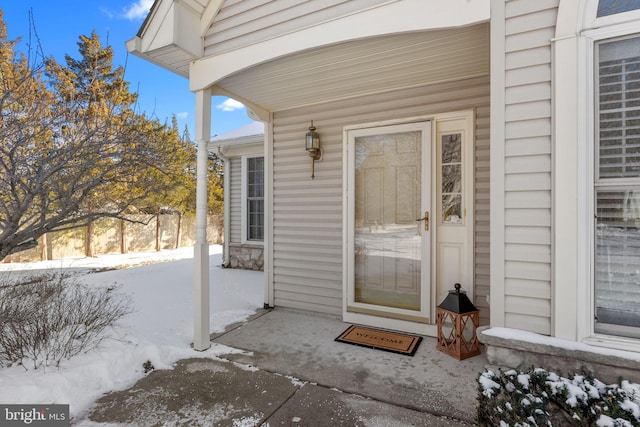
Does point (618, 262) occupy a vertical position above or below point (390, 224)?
below

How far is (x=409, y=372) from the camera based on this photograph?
2.54 metres

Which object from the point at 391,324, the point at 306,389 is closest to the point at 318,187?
the point at 391,324

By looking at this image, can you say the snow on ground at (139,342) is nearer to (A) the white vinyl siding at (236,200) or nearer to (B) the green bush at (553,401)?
(A) the white vinyl siding at (236,200)

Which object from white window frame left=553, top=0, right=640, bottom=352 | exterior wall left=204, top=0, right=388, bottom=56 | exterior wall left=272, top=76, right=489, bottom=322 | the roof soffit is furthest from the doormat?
exterior wall left=204, top=0, right=388, bottom=56

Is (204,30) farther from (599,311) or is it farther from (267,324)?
(599,311)

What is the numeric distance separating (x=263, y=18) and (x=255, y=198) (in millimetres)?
4604

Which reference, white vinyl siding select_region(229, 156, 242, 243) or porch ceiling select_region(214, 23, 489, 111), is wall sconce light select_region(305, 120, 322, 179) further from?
white vinyl siding select_region(229, 156, 242, 243)

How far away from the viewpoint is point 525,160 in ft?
6.13

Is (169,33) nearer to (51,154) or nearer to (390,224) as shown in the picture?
(51,154)

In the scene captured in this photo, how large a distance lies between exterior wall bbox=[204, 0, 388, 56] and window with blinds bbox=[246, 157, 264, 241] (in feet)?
13.3

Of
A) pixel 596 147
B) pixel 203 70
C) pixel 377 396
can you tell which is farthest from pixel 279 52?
pixel 377 396

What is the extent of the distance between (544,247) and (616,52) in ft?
Result: 3.64

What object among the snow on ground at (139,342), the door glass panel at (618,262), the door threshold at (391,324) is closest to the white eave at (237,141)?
the snow on ground at (139,342)

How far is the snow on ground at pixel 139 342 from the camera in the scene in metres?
2.18
